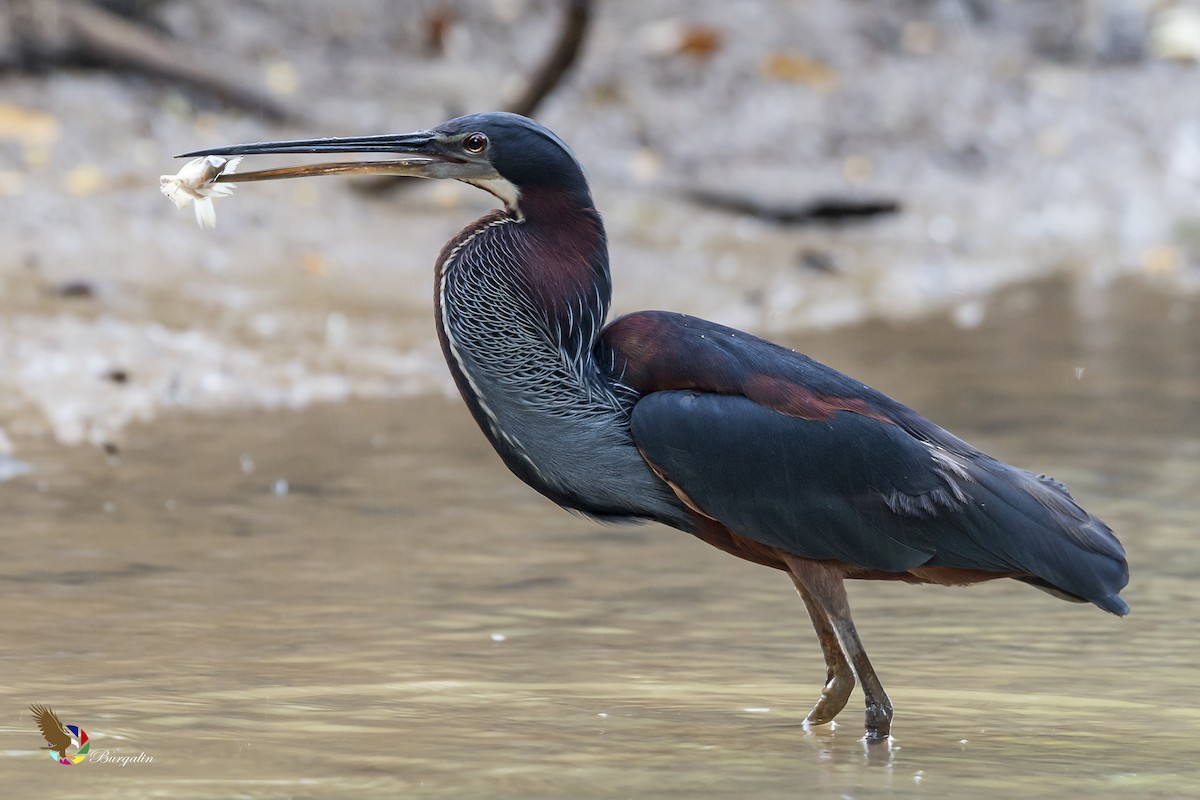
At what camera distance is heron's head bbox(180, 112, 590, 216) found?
16.1 ft

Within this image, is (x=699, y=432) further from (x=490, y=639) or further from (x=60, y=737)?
(x=60, y=737)

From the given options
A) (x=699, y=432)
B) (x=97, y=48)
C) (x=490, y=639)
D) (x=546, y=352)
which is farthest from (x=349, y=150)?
(x=97, y=48)

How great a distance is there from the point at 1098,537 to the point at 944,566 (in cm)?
41

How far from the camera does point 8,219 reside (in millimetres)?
9773

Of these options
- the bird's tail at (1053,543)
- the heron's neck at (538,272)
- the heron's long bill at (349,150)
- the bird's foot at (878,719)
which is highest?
the heron's long bill at (349,150)

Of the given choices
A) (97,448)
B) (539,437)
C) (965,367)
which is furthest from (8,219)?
(539,437)

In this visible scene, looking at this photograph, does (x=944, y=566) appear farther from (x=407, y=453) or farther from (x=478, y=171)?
(x=407, y=453)

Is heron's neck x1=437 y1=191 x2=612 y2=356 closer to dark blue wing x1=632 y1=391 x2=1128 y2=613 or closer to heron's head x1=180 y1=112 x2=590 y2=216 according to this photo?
heron's head x1=180 y1=112 x2=590 y2=216

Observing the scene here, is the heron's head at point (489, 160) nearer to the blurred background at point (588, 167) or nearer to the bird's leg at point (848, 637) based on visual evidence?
the bird's leg at point (848, 637)

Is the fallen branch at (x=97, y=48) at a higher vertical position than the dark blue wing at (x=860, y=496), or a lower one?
higher

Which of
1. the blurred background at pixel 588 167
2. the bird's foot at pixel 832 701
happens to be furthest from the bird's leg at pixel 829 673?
the blurred background at pixel 588 167

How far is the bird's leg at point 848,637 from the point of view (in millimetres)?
4547

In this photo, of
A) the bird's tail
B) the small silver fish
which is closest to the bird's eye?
the small silver fish

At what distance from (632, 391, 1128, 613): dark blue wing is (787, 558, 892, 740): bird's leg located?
0.07m
